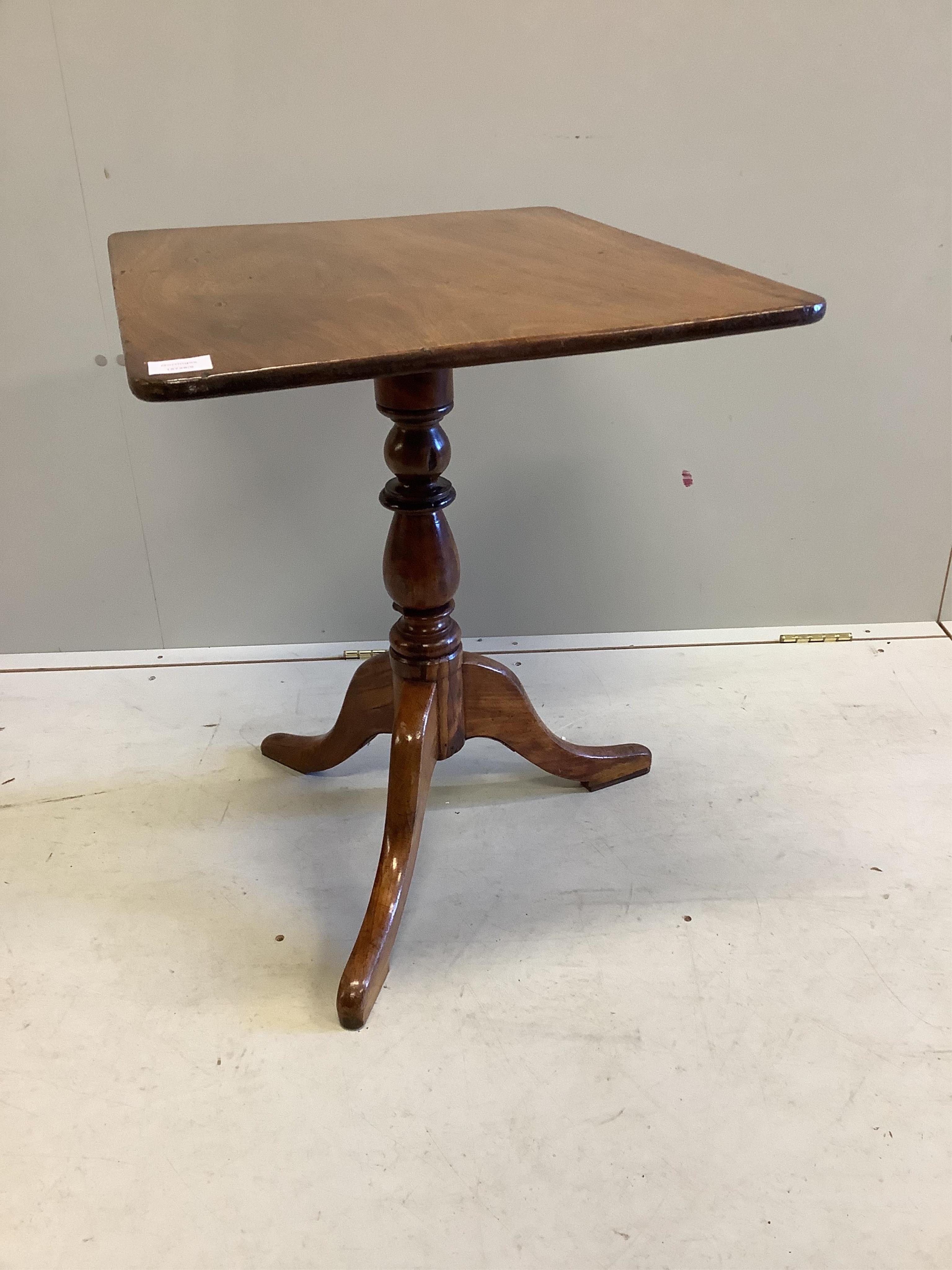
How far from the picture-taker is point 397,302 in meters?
0.98

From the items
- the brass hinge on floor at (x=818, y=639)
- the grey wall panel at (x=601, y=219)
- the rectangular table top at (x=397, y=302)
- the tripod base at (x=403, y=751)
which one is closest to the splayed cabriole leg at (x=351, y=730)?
the tripod base at (x=403, y=751)

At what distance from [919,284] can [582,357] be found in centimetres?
60

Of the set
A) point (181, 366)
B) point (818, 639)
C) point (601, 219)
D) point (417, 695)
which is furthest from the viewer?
point (818, 639)

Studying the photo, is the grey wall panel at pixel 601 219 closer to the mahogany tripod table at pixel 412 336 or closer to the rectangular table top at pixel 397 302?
the mahogany tripod table at pixel 412 336

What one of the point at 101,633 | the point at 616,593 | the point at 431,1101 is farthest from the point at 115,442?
the point at 431,1101

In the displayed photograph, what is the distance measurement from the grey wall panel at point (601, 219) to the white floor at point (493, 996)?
0.89 feet

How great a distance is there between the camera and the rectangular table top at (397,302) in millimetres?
827

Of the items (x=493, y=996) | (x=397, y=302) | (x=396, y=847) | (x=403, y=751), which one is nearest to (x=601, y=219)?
(x=397, y=302)

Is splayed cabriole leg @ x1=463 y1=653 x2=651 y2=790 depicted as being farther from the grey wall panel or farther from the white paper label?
the white paper label

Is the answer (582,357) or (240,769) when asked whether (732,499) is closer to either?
(582,357)

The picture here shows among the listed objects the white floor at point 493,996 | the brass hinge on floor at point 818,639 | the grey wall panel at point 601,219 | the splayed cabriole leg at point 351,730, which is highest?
the grey wall panel at point 601,219

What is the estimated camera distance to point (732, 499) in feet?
6.39

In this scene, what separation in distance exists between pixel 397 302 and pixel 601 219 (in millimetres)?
879

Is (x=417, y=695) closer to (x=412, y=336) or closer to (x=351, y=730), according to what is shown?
(x=351, y=730)
